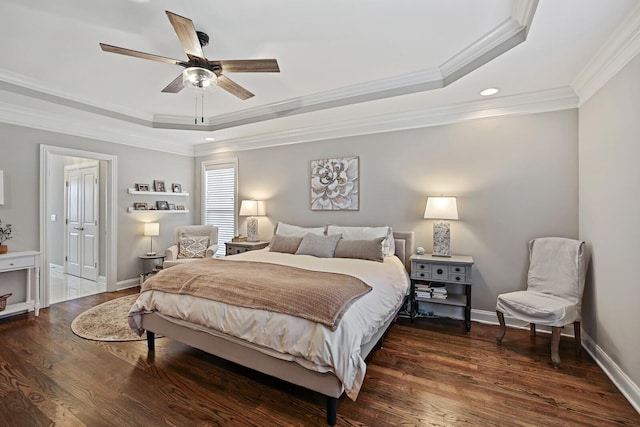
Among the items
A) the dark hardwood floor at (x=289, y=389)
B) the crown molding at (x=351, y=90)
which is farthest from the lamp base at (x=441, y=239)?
the crown molding at (x=351, y=90)

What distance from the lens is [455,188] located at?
376cm

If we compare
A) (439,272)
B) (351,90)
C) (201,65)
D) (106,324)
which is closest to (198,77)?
(201,65)

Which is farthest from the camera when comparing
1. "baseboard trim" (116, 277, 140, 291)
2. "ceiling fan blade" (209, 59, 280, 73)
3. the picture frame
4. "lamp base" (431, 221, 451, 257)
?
the picture frame

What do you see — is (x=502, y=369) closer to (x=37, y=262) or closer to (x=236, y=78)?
(x=236, y=78)

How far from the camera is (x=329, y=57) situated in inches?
111

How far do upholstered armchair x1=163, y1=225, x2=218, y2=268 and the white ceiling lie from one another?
1951 mm

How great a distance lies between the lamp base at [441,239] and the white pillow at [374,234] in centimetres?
51

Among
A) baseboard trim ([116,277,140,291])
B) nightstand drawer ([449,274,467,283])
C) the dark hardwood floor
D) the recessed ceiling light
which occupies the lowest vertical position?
the dark hardwood floor

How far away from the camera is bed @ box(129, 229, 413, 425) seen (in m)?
1.87

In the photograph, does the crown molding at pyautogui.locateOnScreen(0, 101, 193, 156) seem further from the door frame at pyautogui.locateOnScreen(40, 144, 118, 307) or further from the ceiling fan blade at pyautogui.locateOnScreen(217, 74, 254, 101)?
the ceiling fan blade at pyautogui.locateOnScreen(217, 74, 254, 101)

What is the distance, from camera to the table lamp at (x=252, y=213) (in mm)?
5039

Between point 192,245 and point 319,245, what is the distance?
2492mm

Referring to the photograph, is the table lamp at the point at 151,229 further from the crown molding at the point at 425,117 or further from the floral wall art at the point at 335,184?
the floral wall art at the point at 335,184

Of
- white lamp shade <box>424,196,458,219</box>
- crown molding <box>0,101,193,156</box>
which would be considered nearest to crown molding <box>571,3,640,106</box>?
white lamp shade <box>424,196,458,219</box>
